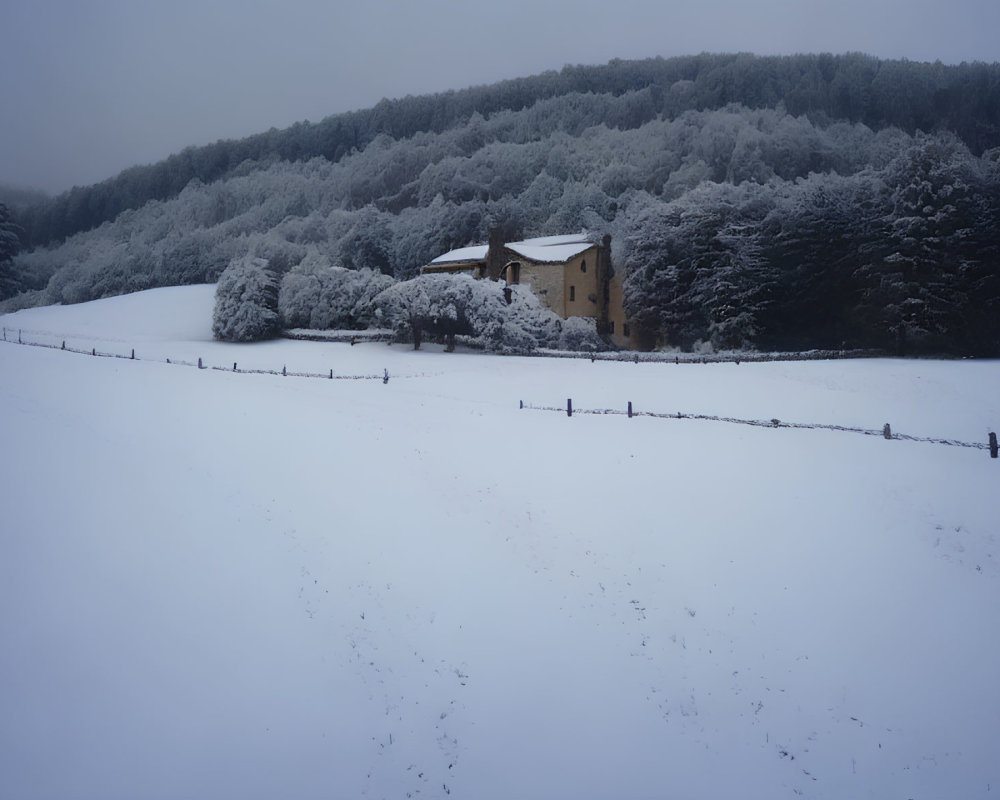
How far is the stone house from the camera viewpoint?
169 feet

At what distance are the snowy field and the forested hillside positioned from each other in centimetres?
2062

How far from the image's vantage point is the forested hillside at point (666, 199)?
39.8 m

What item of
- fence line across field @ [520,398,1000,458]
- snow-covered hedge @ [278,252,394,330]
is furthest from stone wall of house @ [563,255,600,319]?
fence line across field @ [520,398,1000,458]

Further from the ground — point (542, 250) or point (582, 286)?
point (542, 250)

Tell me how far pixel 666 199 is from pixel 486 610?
6300cm

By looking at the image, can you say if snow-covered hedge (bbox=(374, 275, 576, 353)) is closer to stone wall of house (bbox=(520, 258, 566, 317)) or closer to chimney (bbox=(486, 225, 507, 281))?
stone wall of house (bbox=(520, 258, 566, 317))

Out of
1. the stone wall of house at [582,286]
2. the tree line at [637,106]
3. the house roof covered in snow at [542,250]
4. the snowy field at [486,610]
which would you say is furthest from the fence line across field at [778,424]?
the tree line at [637,106]

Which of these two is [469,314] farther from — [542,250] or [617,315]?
[617,315]

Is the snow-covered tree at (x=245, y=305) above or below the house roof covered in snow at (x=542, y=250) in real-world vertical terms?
below

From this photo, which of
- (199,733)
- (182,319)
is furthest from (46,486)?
(182,319)

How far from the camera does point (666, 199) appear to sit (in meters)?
68.0

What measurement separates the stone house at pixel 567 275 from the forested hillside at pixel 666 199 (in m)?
3.03

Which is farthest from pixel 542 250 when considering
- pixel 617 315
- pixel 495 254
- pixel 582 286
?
pixel 617 315

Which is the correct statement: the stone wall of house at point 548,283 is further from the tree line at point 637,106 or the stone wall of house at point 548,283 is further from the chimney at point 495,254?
the tree line at point 637,106
